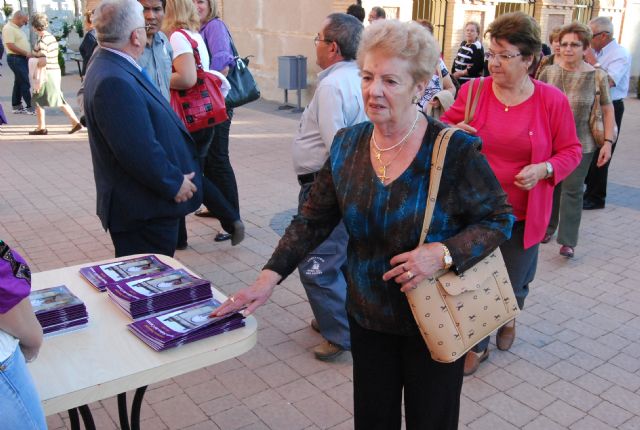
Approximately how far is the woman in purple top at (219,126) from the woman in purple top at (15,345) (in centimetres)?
389

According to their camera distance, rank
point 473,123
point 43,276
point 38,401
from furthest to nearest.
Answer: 1. point 473,123
2. point 43,276
3. point 38,401

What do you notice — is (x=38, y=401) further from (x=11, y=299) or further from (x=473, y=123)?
(x=473, y=123)

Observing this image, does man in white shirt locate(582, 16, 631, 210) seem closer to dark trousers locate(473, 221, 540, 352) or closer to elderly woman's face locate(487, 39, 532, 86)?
dark trousers locate(473, 221, 540, 352)

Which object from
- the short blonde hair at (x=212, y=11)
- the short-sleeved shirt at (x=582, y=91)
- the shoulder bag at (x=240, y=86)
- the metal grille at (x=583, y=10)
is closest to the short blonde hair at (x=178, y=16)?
the shoulder bag at (x=240, y=86)

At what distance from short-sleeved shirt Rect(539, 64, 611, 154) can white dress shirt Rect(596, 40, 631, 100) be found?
1.89m

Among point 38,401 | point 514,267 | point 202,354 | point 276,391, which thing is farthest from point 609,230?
point 38,401

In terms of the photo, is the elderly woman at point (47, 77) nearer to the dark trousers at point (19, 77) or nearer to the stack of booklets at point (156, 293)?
the dark trousers at point (19, 77)

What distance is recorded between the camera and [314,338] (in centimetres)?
404

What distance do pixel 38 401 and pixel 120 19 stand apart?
1.86 m

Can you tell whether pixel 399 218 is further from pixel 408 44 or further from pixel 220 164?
pixel 220 164

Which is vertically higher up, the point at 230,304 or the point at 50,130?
the point at 230,304

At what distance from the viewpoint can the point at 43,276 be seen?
8.65 feet

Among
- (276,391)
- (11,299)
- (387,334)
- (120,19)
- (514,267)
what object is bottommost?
(276,391)

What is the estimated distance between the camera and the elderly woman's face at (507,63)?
3234 mm
